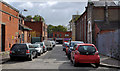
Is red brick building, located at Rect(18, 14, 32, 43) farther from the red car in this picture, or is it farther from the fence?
the red car

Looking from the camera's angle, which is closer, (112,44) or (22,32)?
(112,44)

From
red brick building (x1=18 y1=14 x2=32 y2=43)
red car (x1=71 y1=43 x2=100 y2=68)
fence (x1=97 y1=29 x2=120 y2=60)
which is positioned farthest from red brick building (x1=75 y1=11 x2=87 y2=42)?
red car (x1=71 y1=43 x2=100 y2=68)

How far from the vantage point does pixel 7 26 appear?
25.5m

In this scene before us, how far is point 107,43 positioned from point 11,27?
1606 centimetres

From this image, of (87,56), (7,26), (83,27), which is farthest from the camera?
(83,27)

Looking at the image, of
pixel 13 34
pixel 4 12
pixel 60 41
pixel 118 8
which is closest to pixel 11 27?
pixel 13 34

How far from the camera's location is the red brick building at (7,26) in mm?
23247

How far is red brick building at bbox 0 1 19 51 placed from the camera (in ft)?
76.3

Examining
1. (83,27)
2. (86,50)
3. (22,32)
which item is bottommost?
(86,50)

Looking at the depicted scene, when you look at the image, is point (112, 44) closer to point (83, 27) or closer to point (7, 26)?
point (7, 26)

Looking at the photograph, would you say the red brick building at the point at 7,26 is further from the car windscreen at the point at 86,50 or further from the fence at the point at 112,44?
the car windscreen at the point at 86,50

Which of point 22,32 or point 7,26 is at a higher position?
point 7,26

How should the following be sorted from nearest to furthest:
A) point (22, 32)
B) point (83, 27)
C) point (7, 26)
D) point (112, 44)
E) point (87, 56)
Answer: point (87, 56)
point (112, 44)
point (7, 26)
point (22, 32)
point (83, 27)

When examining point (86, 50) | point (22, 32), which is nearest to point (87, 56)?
point (86, 50)
